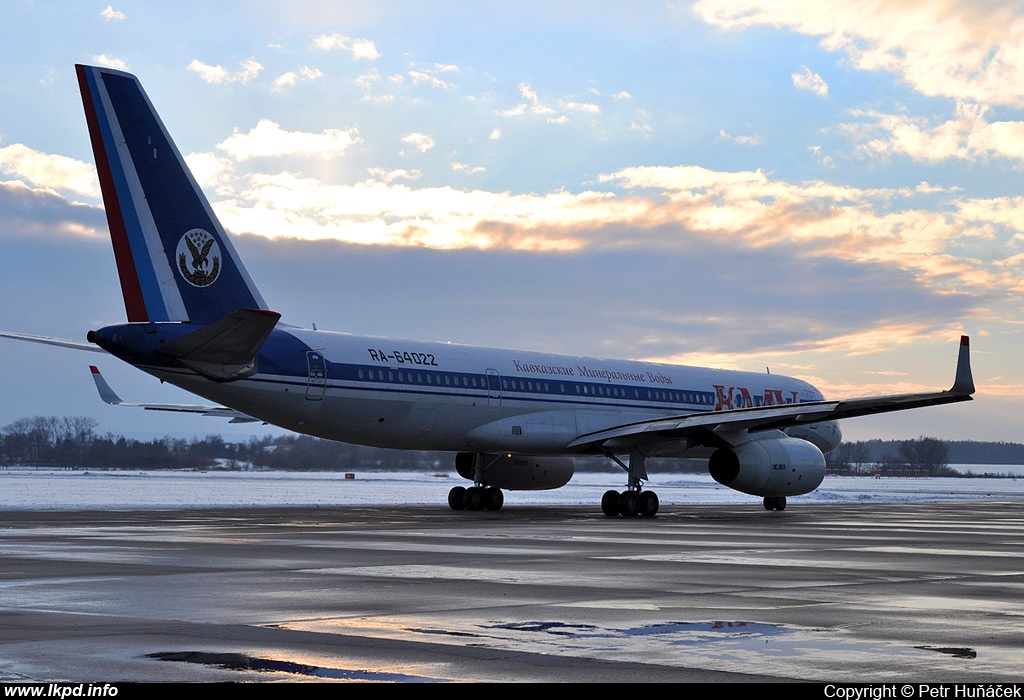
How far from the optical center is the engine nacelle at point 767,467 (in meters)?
29.9

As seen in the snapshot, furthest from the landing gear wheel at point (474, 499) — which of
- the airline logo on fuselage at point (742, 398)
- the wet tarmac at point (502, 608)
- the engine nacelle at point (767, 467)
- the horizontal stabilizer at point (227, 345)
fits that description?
the wet tarmac at point (502, 608)

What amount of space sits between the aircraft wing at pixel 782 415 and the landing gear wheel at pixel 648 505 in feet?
5.66

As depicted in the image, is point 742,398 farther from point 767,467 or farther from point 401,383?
point 401,383

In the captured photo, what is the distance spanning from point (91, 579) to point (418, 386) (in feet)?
54.5

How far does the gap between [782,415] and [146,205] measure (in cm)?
1560

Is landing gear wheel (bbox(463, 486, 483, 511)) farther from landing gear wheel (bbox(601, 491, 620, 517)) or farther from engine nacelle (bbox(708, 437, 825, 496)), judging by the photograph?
engine nacelle (bbox(708, 437, 825, 496))

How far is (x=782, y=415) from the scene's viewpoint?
93.8 ft

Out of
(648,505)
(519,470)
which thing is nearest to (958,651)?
(648,505)

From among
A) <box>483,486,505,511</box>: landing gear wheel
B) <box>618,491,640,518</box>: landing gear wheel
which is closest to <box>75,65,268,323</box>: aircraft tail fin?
<box>483,486,505,511</box>: landing gear wheel

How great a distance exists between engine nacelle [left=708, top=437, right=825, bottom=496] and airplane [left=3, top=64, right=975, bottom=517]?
0.04 m

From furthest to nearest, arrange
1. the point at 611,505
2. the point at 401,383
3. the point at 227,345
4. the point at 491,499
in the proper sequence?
the point at 491,499 → the point at 611,505 → the point at 401,383 → the point at 227,345

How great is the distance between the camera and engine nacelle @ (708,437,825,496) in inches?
1177
